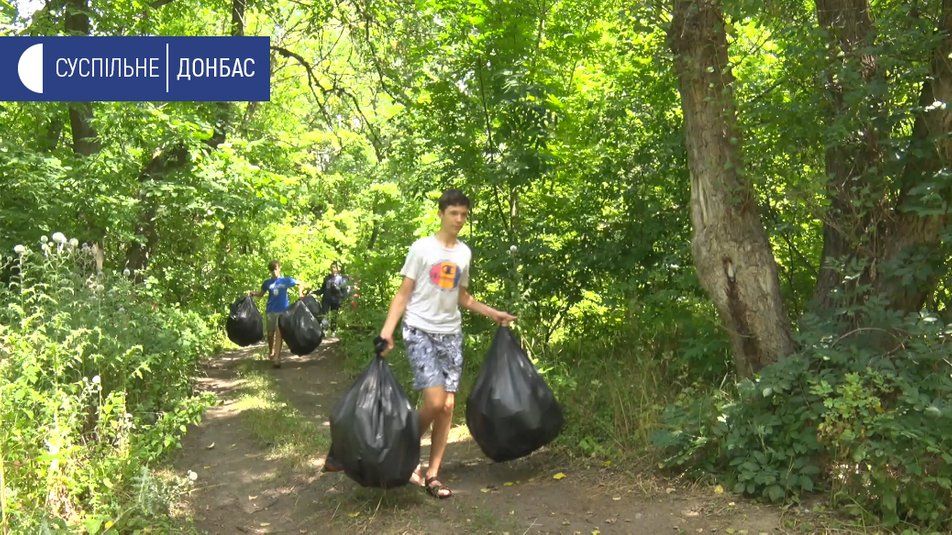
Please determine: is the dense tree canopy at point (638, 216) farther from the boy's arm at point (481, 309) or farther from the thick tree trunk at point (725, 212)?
the boy's arm at point (481, 309)

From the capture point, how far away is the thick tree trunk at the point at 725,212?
14.6ft

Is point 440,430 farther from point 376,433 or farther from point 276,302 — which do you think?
point 276,302

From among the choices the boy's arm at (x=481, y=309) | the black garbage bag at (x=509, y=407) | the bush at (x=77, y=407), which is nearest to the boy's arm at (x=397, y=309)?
the boy's arm at (x=481, y=309)

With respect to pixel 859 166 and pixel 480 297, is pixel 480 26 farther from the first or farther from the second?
pixel 859 166

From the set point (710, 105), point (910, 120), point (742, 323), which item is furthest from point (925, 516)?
point (710, 105)

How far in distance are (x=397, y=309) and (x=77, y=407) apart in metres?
1.81

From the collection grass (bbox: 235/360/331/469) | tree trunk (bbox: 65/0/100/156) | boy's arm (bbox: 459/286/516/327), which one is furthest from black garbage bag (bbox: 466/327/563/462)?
tree trunk (bbox: 65/0/100/156)

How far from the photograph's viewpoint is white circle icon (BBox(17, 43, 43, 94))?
25.4ft

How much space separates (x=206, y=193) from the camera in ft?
27.3

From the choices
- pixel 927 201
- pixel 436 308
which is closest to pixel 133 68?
pixel 436 308

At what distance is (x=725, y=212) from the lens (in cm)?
447

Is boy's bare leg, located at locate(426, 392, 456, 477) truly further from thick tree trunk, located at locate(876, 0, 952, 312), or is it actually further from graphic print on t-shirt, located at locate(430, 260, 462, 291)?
thick tree trunk, located at locate(876, 0, 952, 312)

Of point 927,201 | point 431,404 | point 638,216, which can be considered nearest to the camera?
point 927,201

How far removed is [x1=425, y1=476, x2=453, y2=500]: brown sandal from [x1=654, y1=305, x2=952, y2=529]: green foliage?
3.96 feet
